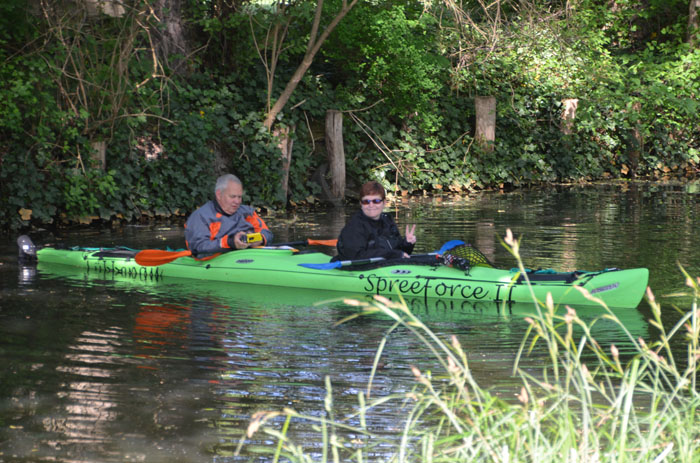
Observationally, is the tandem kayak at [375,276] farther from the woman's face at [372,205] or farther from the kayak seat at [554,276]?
the woman's face at [372,205]

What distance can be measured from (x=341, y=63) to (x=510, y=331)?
10661 millimetres

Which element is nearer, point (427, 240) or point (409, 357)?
point (409, 357)

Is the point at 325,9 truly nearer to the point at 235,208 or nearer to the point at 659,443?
the point at 235,208

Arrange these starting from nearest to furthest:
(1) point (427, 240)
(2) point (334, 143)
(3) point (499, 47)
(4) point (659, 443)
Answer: (4) point (659, 443) < (1) point (427, 240) < (2) point (334, 143) < (3) point (499, 47)

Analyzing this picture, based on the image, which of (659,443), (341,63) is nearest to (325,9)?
(341,63)

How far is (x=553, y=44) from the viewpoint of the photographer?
17.9 m

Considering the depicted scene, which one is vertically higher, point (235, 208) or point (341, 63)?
point (341, 63)

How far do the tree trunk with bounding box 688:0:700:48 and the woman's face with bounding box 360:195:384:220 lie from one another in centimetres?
1542

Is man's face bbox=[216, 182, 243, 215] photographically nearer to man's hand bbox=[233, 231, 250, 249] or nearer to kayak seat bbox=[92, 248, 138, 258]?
man's hand bbox=[233, 231, 250, 249]

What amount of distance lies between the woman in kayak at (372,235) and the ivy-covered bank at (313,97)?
199 inches

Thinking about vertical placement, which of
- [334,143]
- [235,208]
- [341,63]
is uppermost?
[341,63]

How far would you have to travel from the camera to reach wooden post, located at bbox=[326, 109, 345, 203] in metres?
15.5

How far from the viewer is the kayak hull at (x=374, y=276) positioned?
6699 mm

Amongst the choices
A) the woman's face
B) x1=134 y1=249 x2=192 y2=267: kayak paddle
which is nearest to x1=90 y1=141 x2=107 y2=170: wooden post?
x1=134 y1=249 x2=192 y2=267: kayak paddle
